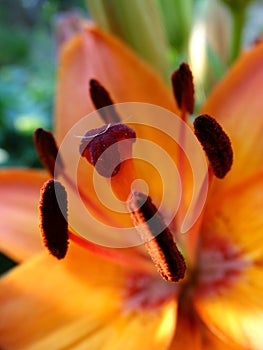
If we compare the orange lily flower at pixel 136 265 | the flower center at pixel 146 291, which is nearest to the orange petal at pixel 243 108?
the orange lily flower at pixel 136 265

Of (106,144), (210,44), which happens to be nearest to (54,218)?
(106,144)

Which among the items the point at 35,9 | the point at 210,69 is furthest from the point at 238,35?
the point at 35,9

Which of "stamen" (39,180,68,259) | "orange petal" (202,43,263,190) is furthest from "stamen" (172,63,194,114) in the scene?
"stamen" (39,180,68,259)

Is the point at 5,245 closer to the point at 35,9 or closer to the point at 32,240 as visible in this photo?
the point at 32,240

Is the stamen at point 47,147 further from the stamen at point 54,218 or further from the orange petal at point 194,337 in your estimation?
the orange petal at point 194,337

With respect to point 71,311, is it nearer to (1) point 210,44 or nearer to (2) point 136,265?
(2) point 136,265
